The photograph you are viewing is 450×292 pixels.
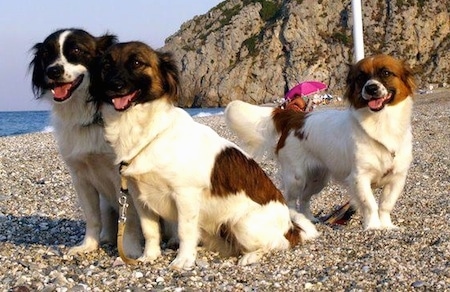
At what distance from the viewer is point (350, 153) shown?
20.7ft

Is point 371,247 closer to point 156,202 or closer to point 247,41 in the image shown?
point 156,202

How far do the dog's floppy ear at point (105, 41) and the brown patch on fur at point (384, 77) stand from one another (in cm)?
238

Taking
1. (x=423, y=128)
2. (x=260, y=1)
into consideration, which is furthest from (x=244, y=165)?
(x=260, y=1)

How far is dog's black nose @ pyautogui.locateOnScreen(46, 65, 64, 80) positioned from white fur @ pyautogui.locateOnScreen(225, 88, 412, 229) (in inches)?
113

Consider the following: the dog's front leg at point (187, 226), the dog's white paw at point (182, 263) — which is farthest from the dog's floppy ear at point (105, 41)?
the dog's white paw at point (182, 263)

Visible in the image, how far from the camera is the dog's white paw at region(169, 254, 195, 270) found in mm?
4562

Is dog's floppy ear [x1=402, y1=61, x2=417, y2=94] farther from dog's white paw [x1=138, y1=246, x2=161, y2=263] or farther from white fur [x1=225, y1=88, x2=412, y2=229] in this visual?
dog's white paw [x1=138, y1=246, x2=161, y2=263]

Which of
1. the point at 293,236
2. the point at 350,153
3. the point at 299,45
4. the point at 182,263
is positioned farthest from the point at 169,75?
the point at 299,45

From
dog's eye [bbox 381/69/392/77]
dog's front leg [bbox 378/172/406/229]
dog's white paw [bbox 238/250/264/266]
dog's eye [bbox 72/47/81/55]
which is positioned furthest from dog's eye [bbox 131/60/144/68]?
dog's front leg [bbox 378/172/406/229]

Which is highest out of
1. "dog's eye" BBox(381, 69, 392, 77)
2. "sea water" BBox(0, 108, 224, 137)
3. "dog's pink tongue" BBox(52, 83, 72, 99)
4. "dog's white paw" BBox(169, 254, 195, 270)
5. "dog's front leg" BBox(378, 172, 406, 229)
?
"dog's pink tongue" BBox(52, 83, 72, 99)

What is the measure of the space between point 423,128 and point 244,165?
13132mm

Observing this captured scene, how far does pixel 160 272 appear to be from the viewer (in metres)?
4.42

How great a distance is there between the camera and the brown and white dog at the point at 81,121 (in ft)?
16.3

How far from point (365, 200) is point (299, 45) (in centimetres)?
6467
